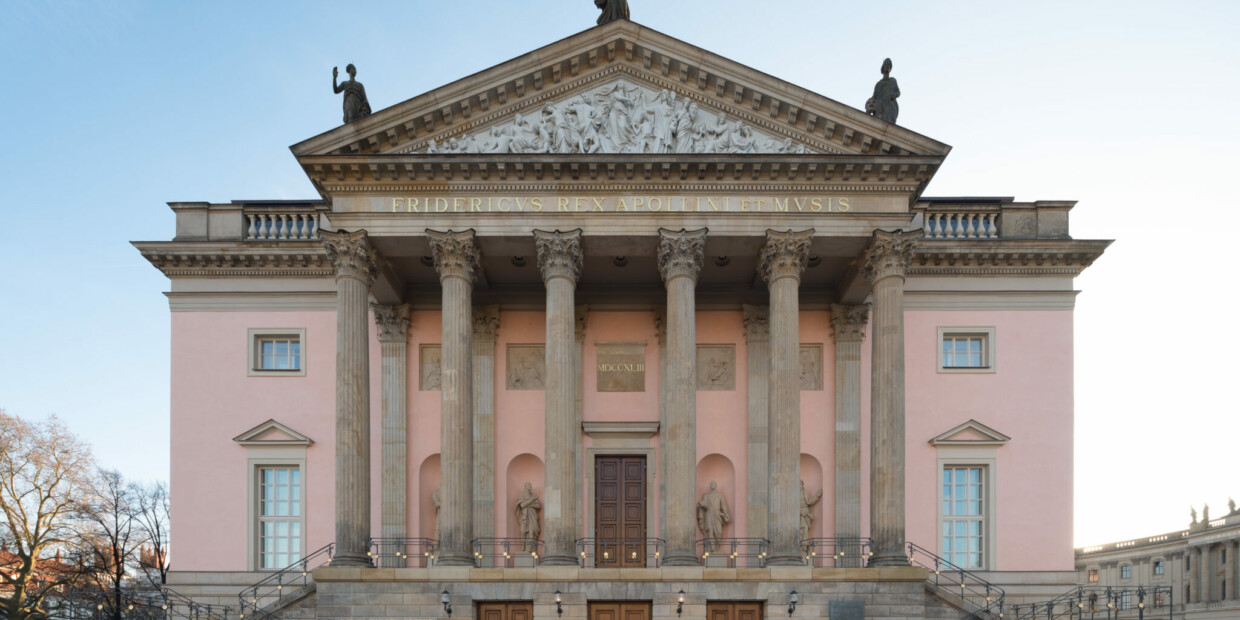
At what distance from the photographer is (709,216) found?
78.5 feet

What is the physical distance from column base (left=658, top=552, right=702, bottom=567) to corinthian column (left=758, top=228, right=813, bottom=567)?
5.57 feet

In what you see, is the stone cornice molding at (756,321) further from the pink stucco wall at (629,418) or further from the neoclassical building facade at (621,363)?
the pink stucco wall at (629,418)

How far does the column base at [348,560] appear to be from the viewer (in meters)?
22.3

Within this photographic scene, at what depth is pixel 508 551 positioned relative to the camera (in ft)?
87.2

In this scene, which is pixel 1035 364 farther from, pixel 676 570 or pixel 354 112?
pixel 354 112

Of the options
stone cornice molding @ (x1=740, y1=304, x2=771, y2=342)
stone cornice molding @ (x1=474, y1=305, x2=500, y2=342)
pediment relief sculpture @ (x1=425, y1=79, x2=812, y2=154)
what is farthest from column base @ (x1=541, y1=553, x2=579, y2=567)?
pediment relief sculpture @ (x1=425, y1=79, x2=812, y2=154)

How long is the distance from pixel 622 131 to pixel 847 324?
844cm

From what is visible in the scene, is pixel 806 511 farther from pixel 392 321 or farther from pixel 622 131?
pixel 392 321

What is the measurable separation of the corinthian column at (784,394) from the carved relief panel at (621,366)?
5.30 meters

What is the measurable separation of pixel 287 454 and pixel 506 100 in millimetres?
11341

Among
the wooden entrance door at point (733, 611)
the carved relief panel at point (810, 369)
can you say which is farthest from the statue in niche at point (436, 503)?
the carved relief panel at point (810, 369)

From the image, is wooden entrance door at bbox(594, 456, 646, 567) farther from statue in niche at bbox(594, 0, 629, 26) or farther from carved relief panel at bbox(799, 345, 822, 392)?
statue in niche at bbox(594, 0, 629, 26)

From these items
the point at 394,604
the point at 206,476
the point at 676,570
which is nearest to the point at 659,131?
the point at 676,570

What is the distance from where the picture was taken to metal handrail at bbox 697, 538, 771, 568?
84.6ft
